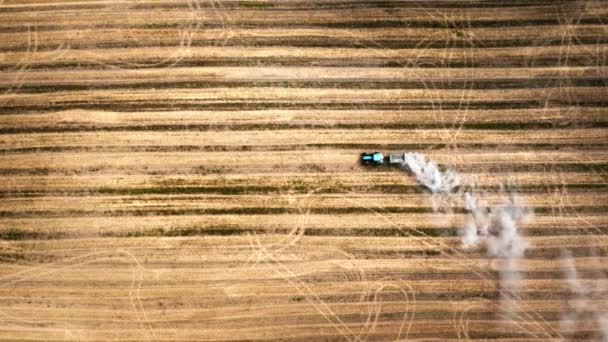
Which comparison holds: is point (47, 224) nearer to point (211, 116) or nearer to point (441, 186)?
point (211, 116)

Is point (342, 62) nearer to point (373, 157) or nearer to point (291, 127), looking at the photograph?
point (291, 127)

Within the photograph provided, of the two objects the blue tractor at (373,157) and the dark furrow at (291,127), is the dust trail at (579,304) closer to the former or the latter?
the dark furrow at (291,127)

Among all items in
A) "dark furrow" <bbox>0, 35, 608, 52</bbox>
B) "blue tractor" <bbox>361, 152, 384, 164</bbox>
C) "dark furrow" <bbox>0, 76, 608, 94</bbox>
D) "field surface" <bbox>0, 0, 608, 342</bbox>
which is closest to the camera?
"field surface" <bbox>0, 0, 608, 342</bbox>

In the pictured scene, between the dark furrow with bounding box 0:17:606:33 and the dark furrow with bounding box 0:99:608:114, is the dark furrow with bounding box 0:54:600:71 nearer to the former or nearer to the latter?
the dark furrow with bounding box 0:17:606:33

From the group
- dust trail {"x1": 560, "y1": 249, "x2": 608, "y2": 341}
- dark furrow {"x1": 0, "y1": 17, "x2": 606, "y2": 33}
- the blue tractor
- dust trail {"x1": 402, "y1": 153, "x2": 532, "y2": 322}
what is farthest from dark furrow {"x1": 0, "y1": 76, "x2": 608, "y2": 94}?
dust trail {"x1": 560, "y1": 249, "x2": 608, "y2": 341}

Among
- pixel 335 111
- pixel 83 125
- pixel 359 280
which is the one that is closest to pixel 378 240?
pixel 359 280
